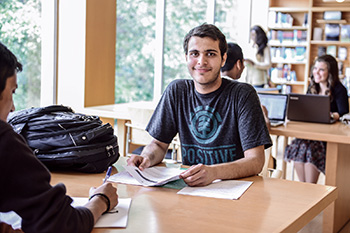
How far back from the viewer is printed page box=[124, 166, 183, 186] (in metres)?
1.55

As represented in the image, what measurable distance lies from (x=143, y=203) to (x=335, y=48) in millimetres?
7475

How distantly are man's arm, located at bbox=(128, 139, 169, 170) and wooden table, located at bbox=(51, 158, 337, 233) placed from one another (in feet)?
0.62

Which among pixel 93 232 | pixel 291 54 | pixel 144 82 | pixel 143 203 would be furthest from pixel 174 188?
pixel 291 54

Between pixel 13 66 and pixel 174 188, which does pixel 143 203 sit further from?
pixel 13 66

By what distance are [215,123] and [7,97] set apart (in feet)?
3.85

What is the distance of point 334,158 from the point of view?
3.03 metres

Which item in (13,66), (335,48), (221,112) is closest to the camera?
(13,66)

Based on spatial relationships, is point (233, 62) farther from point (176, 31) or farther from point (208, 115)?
point (176, 31)

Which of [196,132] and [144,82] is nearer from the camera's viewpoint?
[196,132]

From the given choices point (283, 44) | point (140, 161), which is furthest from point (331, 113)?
point (283, 44)

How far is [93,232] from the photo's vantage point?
1115mm

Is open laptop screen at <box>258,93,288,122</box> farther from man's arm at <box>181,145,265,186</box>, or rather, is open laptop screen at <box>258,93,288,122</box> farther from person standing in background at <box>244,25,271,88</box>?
person standing in background at <box>244,25,271,88</box>

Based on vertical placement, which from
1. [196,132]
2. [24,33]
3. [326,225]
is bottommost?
[326,225]

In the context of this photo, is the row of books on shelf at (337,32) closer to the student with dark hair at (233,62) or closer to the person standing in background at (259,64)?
the person standing in background at (259,64)
